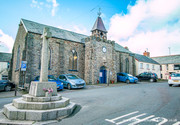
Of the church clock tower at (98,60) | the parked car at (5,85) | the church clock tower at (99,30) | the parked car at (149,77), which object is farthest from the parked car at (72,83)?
the parked car at (149,77)

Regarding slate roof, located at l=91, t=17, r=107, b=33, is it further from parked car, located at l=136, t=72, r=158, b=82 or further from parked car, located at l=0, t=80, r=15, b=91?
parked car, located at l=0, t=80, r=15, b=91

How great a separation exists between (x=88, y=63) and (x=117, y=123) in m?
15.7

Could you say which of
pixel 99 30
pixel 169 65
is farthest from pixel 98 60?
pixel 169 65

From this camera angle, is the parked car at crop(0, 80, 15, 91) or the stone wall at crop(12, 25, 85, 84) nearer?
the parked car at crop(0, 80, 15, 91)

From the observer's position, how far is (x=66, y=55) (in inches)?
749

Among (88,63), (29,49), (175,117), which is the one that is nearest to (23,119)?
(175,117)

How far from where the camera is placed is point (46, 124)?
407 centimetres

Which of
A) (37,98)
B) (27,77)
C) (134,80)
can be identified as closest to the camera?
(37,98)

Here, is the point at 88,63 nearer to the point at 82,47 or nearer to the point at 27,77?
the point at 82,47

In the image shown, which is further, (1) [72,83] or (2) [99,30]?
(2) [99,30]

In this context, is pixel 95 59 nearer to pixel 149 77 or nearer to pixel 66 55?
pixel 66 55

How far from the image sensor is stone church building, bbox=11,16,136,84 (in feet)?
52.2

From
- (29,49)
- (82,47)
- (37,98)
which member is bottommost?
(37,98)

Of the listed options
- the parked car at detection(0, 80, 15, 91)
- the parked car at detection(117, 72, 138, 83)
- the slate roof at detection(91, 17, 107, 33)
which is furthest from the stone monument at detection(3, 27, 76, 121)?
the slate roof at detection(91, 17, 107, 33)
